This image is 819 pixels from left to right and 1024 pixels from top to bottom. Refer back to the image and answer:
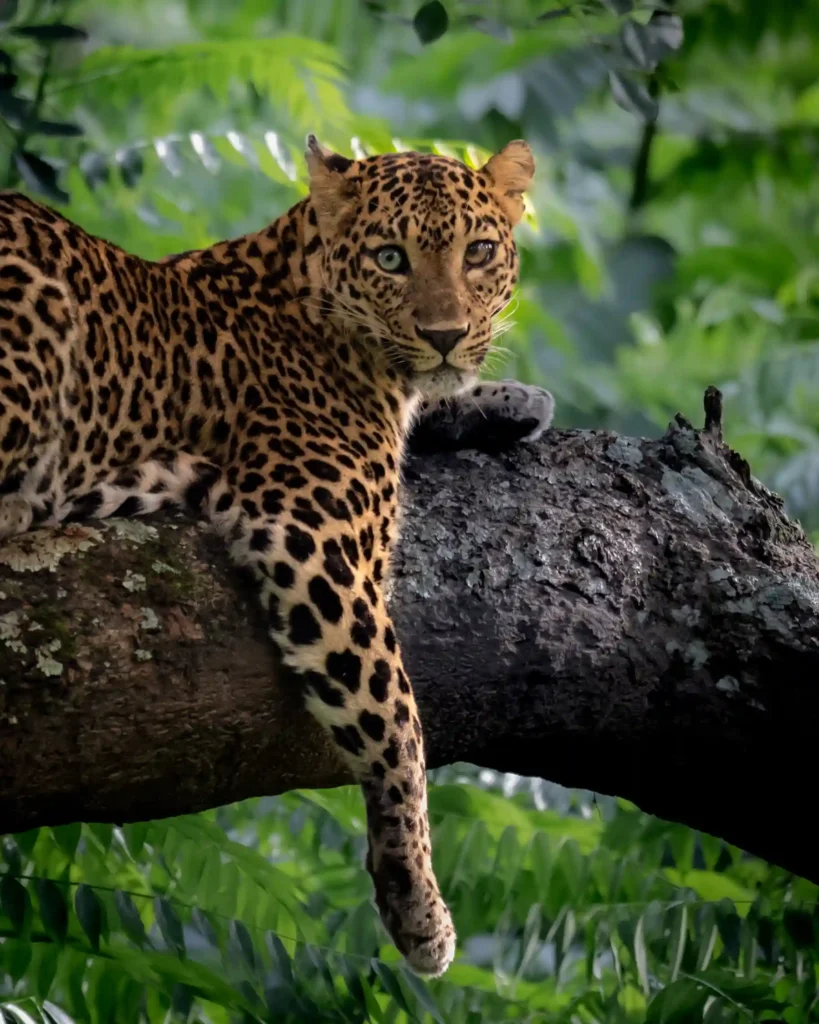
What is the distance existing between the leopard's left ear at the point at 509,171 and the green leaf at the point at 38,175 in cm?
130

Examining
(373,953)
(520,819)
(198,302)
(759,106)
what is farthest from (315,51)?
(759,106)

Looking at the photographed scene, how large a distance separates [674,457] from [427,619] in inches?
41.1

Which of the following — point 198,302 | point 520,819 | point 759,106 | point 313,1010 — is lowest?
point 313,1010

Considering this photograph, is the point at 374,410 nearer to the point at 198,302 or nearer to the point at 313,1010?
the point at 198,302

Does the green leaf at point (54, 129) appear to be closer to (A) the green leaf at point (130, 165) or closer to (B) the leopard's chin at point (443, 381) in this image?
(A) the green leaf at point (130, 165)

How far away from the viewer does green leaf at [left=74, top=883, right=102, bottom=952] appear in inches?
145

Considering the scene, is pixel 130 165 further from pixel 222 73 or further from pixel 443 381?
pixel 443 381

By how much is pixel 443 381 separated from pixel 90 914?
1.66 metres

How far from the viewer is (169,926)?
3830 mm

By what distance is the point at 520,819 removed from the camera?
5.35m

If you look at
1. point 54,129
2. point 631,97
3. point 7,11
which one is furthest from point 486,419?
point 7,11

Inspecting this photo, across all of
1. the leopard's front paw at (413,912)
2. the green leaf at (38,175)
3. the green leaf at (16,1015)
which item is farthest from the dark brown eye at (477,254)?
the green leaf at (16,1015)

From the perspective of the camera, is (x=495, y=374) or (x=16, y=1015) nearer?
(x=16, y=1015)

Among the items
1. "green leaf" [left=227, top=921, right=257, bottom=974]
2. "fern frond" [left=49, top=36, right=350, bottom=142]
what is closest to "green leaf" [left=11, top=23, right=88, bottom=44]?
"fern frond" [left=49, top=36, right=350, bottom=142]
